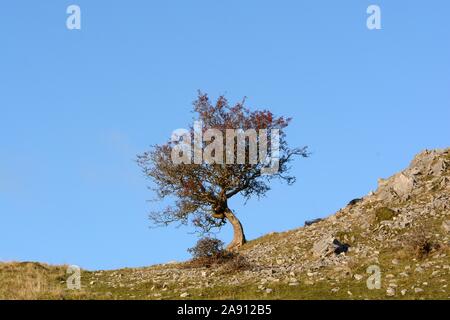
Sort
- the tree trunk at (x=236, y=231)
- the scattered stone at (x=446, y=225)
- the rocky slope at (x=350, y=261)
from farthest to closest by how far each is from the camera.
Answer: the tree trunk at (x=236, y=231) < the scattered stone at (x=446, y=225) < the rocky slope at (x=350, y=261)

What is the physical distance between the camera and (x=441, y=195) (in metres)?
41.9

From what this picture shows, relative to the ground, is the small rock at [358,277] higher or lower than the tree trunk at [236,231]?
lower

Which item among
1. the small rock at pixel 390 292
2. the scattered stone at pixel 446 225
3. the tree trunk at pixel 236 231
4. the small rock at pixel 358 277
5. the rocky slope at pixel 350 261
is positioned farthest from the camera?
the tree trunk at pixel 236 231

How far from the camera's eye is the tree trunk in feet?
168

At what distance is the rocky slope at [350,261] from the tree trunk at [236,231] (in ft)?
7.18

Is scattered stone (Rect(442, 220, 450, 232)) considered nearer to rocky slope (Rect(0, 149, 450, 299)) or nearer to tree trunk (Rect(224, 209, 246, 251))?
rocky slope (Rect(0, 149, 450, 299))


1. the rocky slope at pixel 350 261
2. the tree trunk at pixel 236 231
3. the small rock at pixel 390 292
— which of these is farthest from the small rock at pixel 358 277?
the tree trunk at pixel 236 231

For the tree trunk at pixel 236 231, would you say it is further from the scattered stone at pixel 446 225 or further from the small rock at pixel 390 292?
the small rock at pixel 390 292

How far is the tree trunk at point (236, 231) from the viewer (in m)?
51.1

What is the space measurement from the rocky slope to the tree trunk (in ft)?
7.18

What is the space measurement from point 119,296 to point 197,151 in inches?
933
